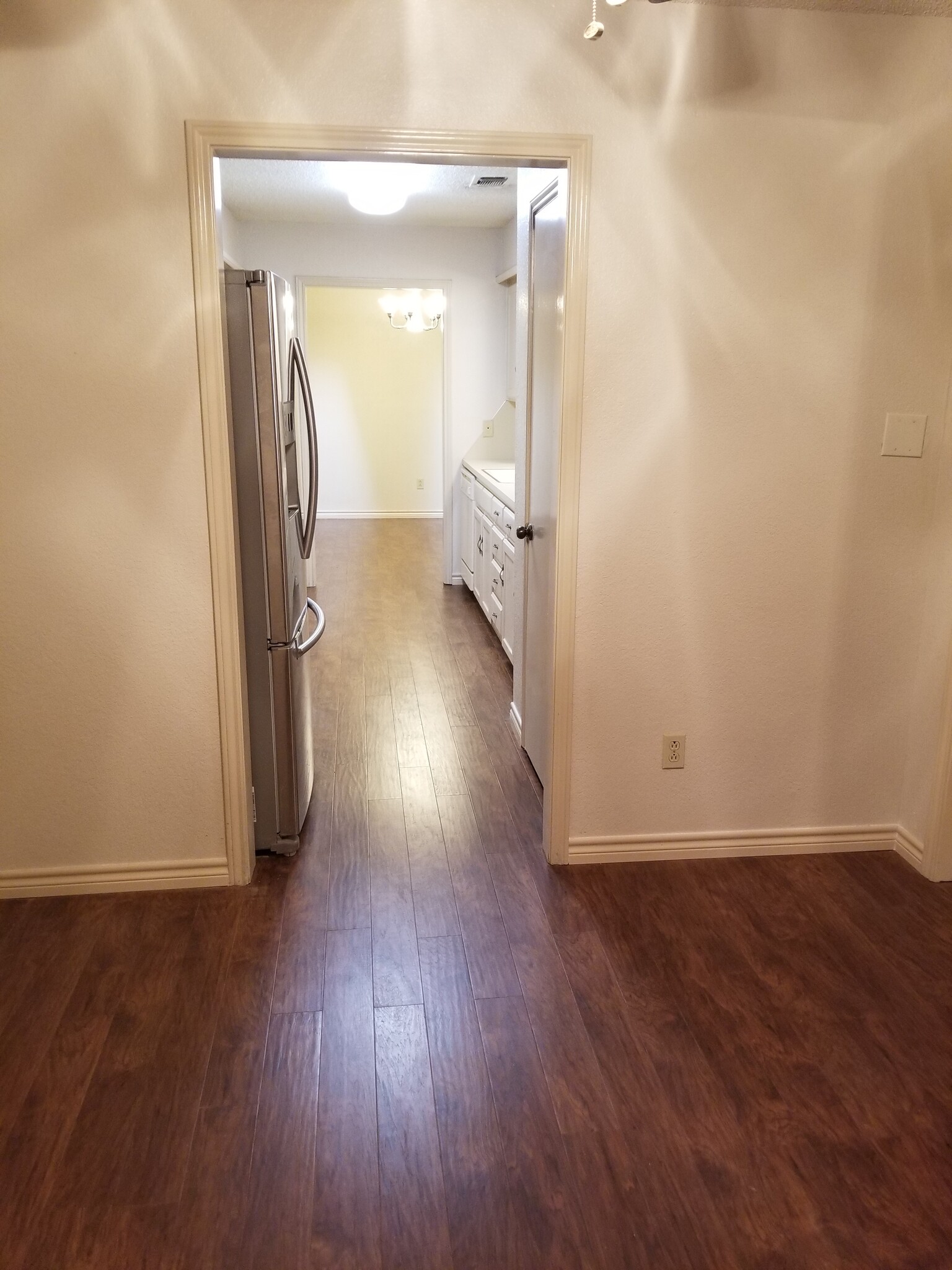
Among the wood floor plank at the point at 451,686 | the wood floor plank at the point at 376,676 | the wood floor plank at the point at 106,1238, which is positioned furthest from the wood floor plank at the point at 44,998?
the wood floor plank at the point at 376,676

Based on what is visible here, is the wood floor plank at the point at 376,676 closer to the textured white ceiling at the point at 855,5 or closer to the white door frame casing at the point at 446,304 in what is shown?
the white door frame casing at the point at 446,304

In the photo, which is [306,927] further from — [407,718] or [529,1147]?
[407,718]

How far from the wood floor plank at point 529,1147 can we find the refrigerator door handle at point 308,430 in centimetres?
157

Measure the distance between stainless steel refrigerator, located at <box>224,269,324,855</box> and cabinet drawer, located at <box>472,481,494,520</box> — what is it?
2091 millimetres

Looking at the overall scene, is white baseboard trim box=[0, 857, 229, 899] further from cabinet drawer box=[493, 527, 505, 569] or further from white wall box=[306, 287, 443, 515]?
white wall box=[306, 287, 443, 515]

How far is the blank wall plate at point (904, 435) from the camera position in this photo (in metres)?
2.79

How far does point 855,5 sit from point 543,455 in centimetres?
151

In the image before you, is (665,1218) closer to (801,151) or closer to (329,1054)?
(329,1054)

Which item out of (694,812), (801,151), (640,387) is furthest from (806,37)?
(694,812)

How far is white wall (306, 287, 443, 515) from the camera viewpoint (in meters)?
9.61

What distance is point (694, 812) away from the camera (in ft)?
9.95

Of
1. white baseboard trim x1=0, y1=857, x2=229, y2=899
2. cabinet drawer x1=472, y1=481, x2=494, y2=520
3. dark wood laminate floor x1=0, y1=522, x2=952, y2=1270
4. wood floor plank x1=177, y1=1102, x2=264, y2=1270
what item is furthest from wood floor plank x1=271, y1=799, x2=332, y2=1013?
cabinet drawer x1=472, y1=481, x2=494, y2=520

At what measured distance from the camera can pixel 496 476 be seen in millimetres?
5664

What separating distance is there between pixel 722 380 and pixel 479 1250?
2.17 metres
